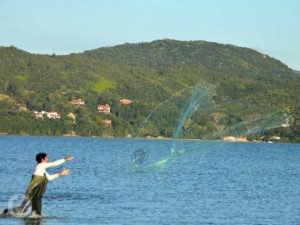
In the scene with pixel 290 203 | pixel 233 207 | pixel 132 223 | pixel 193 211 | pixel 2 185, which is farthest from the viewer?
pixel 2 185

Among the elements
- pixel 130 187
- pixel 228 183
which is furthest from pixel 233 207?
pixel 228 183

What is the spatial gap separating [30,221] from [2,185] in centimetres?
2184

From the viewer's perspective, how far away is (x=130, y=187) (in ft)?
188

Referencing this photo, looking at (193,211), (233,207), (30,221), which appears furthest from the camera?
(233,207)

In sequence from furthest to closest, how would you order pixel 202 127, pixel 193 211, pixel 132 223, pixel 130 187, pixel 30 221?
pixel 202 127, pixel 130 187, pixel 193 211, pixel 132 223, pixel 30 221

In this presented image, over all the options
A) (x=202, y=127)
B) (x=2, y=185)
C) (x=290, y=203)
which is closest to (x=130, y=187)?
(x=2, y=185)

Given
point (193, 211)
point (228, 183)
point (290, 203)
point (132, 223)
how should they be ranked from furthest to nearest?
point (228, 183) → point (290, 203) → point (193, 211) → point (132, 223)

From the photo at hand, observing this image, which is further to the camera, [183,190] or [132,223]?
[183,190]

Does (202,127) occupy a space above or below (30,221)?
above

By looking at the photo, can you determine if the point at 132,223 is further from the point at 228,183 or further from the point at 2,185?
the point at 228,183

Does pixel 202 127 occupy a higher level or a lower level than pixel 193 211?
higher

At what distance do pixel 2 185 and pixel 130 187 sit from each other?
9607 millimetres

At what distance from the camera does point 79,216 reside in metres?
36.0

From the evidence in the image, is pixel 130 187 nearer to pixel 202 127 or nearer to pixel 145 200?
pixel 145 200
